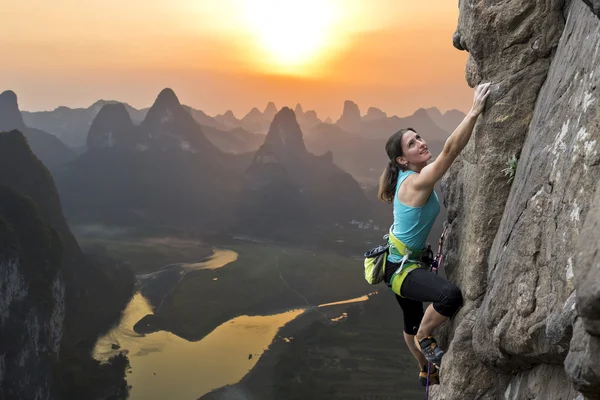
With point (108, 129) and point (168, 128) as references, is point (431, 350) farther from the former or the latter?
point (108, 129)

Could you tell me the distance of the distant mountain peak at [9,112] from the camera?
192975 mm

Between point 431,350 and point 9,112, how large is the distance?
735ft

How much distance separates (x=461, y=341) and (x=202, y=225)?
141446 mm

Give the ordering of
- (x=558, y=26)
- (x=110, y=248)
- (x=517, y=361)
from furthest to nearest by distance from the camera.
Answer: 1. (x=110, y=248)
2. (x=558, y=26)
3. (x=517, y=361)

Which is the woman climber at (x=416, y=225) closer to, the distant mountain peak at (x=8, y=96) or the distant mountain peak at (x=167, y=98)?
the distant mountain peak at (x=167, y=98)

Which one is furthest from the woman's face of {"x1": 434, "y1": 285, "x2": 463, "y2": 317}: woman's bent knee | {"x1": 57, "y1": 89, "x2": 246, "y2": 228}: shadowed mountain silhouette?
{"x1": 57, "y1": 89, "x2": 246, "y2": 228}: shadowed mountain silhouette

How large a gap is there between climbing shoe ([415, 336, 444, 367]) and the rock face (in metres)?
0.19

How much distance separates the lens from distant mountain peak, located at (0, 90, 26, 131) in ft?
633

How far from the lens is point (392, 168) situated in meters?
5.71

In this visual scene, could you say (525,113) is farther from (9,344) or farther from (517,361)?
(9,344)

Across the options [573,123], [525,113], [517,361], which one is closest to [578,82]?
[573,123]

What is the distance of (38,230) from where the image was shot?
67562mm

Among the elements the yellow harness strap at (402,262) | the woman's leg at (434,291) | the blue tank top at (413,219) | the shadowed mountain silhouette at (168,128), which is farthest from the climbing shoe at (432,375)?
the shadowed mountain silhouette at (168,128)

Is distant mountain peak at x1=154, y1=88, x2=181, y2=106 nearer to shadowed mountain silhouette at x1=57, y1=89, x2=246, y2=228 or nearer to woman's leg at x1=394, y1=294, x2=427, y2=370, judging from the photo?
shadowed mountain silhouette at x1=57, y1=89, x2=246, y2=228
